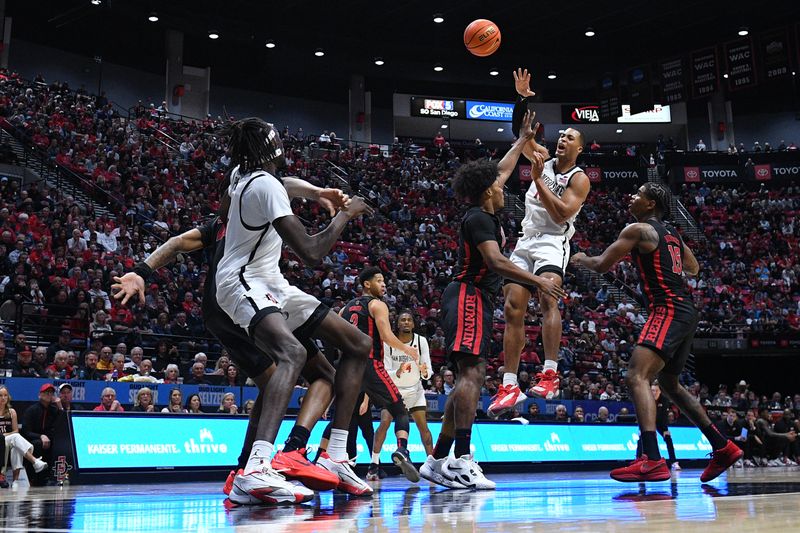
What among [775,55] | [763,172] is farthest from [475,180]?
[763,172]

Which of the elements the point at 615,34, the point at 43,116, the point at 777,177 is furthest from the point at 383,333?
the point at 777,177

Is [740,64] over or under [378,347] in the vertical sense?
over

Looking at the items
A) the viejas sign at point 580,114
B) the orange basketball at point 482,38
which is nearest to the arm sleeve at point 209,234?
the orange basketball at point 482,38

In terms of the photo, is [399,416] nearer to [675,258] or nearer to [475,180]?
[475,180]

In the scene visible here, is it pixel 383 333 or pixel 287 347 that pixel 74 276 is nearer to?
pixel 383 333

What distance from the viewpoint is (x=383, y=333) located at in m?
7.73

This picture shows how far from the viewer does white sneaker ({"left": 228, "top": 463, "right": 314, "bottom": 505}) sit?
3932 mm

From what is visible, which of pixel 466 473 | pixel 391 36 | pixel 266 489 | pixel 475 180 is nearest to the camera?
pixel 266 489

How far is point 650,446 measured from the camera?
5871mm

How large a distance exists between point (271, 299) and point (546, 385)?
2781 millimetres

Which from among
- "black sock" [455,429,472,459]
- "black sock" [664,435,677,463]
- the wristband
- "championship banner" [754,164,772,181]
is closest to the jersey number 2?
"black sock" [455,429,472,459]

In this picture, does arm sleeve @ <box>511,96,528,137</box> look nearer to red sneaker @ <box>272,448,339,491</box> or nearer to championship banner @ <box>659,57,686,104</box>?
red sneaker @ <box>272,448,339,491</box>

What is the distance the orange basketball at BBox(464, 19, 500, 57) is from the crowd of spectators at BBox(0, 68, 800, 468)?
5710mm

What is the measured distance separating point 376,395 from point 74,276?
920 cm
